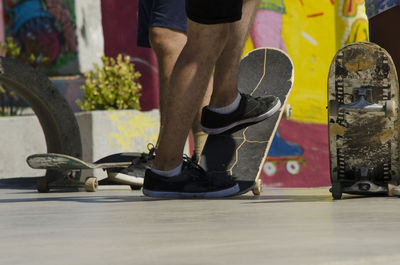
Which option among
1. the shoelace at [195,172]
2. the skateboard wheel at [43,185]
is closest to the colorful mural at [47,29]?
the skateboard wheel at [43,185]

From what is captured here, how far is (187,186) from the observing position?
3.24 m

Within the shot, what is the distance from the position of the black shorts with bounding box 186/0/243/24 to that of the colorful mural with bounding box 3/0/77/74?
6255mm

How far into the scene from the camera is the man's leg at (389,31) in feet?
11.1

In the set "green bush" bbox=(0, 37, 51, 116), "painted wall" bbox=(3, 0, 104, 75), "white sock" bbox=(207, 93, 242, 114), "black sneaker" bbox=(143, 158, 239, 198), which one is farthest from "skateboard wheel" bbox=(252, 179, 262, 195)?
"painted wall" bbox=(3, 0, 104, 75)

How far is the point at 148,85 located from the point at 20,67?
3.41m

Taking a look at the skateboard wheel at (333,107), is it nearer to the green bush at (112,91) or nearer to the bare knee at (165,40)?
the bare knee at (165,40)

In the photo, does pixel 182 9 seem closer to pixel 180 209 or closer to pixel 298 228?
pixel 180 209

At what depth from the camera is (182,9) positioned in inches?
155

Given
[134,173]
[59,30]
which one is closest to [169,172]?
[134,173]

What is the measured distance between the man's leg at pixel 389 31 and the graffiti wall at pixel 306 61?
3688 mm

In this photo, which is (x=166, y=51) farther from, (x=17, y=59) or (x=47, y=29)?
(x=47, y=29)

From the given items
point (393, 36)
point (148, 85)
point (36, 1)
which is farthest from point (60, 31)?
point (393, 36)

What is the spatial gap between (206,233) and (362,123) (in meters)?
1.48

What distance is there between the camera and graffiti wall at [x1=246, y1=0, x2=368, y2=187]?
23.6ft
